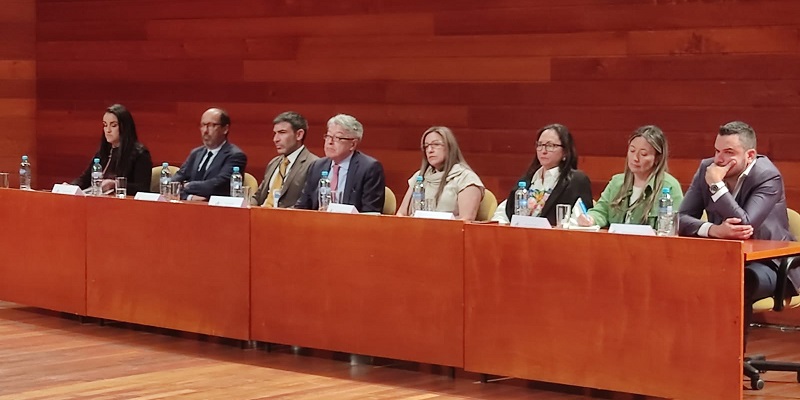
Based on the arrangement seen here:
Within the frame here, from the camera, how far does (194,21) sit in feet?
29.7

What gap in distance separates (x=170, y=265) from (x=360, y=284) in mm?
1191

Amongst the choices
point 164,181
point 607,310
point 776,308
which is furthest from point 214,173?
point 776,308

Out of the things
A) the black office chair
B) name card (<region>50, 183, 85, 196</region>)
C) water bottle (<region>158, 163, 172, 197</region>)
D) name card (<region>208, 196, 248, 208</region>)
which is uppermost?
water bottle (<region>158, 163, 172, 197</region>)

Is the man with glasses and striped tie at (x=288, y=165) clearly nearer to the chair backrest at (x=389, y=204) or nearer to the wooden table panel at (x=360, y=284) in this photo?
the chair backrest at (x=389, y=204)

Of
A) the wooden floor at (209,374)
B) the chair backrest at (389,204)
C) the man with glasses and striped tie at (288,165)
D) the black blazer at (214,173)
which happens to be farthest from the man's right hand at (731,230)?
the black blazer at (214,173)

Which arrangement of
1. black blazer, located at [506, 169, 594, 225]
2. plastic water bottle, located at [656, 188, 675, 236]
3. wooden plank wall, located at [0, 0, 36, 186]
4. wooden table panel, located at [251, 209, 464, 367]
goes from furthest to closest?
wooden plank wall, located at [0, 0, 36, 186]
black blazer, located at [506, 169, 594, 225]
wooden table panel, located at [251, 209, 464, 367]
plastic water bottle, located at [656, 188, 675, 236]

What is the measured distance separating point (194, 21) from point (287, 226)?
3.78 m

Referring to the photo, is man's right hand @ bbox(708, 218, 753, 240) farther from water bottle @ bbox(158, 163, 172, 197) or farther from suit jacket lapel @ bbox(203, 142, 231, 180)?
suit jacket lapel @ bbox(203, 142, 231, 180)

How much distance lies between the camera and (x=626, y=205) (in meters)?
5.46

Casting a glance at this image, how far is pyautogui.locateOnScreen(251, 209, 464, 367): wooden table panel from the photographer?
203 inches

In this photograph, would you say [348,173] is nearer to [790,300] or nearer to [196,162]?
[196,162]

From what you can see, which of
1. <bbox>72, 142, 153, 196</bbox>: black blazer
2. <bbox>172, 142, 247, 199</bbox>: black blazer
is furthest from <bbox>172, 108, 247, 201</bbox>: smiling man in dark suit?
<bbox>72, 142, 153, 196</bbox>: black blazer

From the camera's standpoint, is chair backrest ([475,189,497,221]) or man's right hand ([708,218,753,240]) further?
chair backrest ([475,189,497,221])

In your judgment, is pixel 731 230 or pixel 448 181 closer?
pixel 731 230
